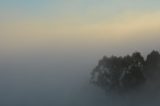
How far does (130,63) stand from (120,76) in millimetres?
4314

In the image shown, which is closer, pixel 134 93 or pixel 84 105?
pixel 134 93

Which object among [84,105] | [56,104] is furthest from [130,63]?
[56,104]

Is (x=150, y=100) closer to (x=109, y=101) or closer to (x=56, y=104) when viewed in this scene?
(x=109, y=101)

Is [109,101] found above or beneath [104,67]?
beneath

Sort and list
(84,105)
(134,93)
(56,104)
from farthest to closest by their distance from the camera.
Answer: (56,104) → (84,105) → (134,93)

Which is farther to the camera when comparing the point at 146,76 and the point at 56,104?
the point at 56,104

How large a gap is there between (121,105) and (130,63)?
9080mm

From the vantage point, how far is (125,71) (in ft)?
361

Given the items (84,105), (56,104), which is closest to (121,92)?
(84,105)

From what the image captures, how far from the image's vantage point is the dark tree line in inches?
4254

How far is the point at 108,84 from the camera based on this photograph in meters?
110

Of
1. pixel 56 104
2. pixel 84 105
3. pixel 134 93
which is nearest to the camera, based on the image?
pixel 134 93

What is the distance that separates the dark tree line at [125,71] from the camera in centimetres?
10806

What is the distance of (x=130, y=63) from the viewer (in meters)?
112
